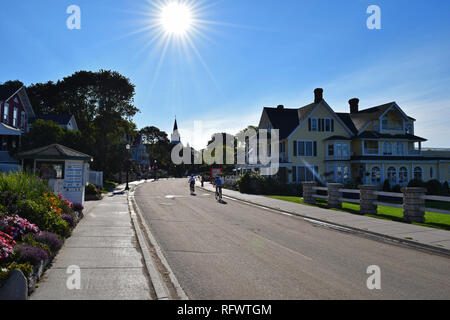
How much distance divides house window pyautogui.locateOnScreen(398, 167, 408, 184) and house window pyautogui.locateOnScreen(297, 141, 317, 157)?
36.8 ft

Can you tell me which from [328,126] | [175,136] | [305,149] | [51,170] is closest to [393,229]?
[51,170]

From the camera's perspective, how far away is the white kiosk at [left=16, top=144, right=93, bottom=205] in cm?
1616

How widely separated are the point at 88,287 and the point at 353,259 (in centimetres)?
619

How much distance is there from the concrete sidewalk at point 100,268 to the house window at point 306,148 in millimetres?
27625

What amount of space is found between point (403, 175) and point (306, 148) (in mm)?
12961

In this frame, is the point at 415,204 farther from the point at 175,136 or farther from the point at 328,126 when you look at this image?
the point at 175,136

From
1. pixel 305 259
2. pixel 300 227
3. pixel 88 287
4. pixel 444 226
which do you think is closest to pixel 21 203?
pixel 88 287

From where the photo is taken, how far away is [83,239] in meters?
9.18

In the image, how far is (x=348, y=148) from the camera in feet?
119

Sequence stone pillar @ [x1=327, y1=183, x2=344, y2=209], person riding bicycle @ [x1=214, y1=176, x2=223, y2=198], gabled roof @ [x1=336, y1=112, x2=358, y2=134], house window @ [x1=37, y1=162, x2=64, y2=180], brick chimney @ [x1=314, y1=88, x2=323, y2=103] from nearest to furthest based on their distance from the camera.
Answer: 1. house window @ [x1=37, y1=162, x2=64, y2=180]
2. stone pillar @ [x1=327, y1=183, x2=344, y2=209]
3. person riding bicycle @ [x1=214, y1=176, x2=223, y2=198]
4. gabled roof @ [x1=336, y1=112, x2=358, y2=134]
5. brick chimney @ [x1=314, y1=88, x2=323, y2=103]

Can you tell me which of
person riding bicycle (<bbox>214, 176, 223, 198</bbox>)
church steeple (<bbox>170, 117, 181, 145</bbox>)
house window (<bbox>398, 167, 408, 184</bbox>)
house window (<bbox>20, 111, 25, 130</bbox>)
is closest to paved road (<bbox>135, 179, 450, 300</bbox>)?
person riding bicycle (<bbox>214, 176, 223, 198</bbox>)

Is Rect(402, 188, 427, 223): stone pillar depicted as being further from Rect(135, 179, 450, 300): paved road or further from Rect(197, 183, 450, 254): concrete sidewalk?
Rect(135, 179, 450, 300): paved road

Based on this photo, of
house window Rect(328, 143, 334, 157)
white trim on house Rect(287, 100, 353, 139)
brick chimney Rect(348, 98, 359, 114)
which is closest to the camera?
white trim on house Rect(287, 100, 353, 139)

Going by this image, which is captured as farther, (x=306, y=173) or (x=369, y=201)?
(x=306, y=173)
